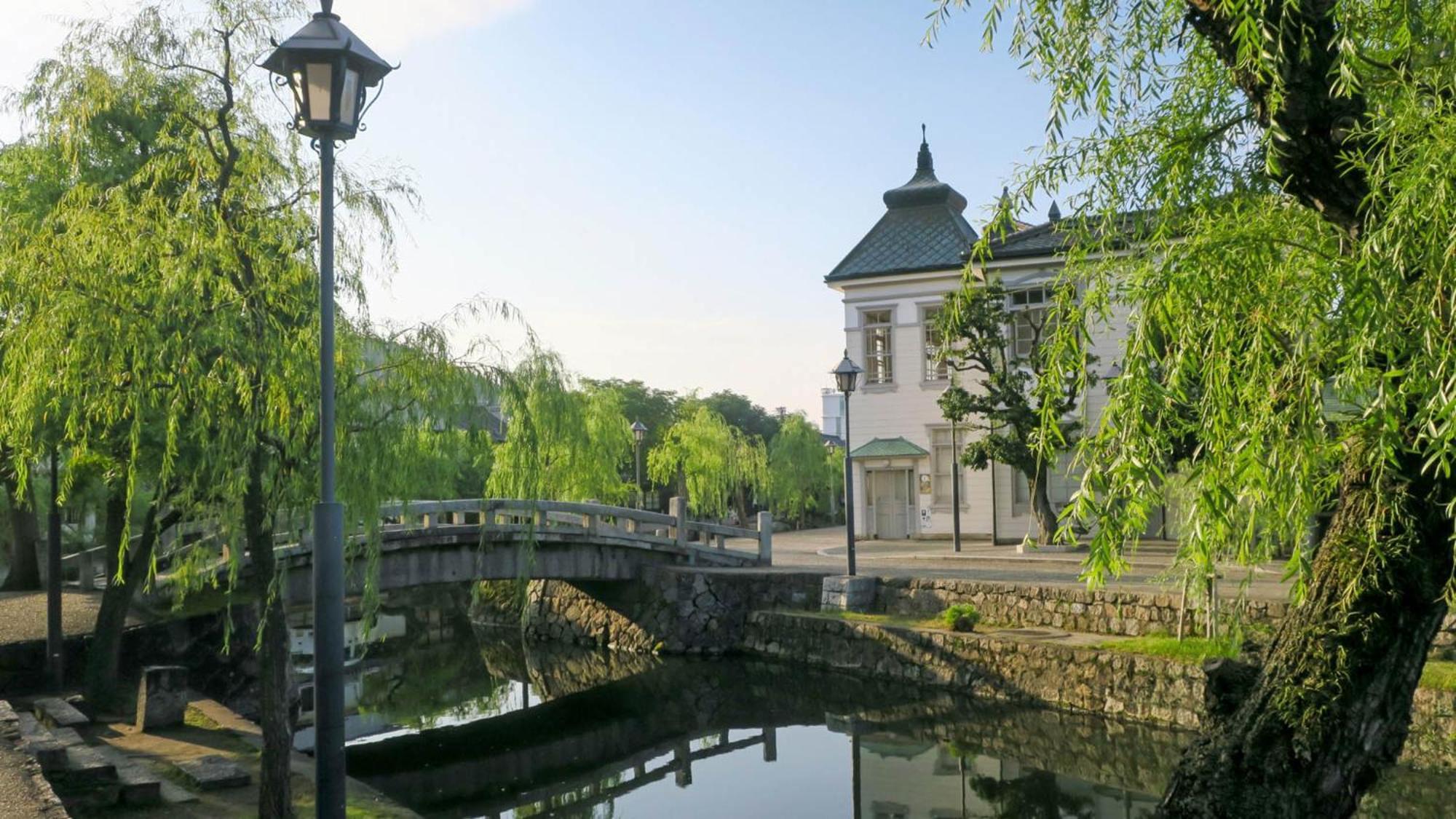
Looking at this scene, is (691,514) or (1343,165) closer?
(1343,165)

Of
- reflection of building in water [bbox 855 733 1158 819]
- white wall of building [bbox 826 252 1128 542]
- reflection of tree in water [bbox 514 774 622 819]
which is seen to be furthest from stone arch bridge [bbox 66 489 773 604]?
white wall of building [bbox 826 252 1128 542]

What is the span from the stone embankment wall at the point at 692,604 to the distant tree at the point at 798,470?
20.7 metres

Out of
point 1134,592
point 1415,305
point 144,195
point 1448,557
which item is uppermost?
point 144,195

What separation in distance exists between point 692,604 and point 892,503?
9680 mm

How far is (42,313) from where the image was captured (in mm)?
7035

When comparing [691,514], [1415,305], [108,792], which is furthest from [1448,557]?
[691,514]

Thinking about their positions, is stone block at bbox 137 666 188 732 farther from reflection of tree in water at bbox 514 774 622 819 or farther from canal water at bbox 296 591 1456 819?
reflection of tree in water at bbox 514 774 622 819

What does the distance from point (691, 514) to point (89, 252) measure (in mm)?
35028

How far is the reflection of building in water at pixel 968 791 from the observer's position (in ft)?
35.7

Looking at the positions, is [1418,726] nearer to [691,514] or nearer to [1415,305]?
[1415,305]

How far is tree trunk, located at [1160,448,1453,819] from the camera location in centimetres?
489

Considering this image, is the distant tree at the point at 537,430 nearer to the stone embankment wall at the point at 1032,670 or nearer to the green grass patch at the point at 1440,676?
the stone embankment wall at the point at 1032,670

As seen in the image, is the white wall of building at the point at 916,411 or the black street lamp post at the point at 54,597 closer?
the black street lamp post at the point at 54,597

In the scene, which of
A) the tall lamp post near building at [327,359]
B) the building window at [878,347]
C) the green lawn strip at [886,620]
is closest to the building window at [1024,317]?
the building window at [878,347]
